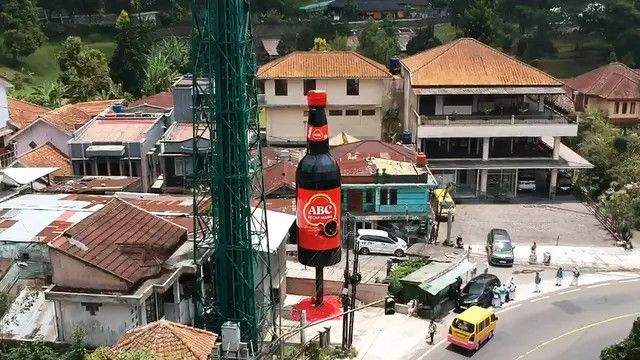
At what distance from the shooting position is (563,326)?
116 feet

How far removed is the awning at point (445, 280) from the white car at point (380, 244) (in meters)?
5.30

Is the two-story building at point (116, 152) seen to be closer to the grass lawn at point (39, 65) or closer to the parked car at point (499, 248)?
the parked car at point (499, 248)

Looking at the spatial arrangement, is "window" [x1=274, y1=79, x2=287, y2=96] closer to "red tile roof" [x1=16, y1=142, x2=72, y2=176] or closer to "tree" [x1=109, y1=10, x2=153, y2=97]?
→ "red tile roof" [x1=16, y1=142, x2=72, y2=176]

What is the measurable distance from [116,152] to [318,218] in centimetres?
1762

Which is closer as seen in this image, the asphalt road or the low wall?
the asphalt road

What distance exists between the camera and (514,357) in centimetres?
3241

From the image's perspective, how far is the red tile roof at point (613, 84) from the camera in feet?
207

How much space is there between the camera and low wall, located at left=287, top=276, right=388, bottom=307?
37.5m

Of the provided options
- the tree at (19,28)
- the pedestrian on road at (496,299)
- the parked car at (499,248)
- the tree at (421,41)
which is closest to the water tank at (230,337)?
the pedestrian on road at (496,299)

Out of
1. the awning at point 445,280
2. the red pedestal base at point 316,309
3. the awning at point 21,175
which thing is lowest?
the red pedestal base at point 316,309

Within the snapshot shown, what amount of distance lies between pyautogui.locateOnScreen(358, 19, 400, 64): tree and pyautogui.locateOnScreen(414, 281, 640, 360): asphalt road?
50.8 meters

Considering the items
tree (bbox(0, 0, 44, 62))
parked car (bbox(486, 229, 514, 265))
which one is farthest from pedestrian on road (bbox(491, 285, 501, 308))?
tree (bbox(0, 0, 44, 62))

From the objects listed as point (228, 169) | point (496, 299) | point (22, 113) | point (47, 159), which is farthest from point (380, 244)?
point (22, 113)

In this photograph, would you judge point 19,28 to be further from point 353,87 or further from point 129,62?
point 353,87
